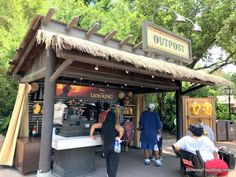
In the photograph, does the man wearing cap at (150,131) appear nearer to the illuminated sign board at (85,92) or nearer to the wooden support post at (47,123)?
the illuminated sign board at (85,92)

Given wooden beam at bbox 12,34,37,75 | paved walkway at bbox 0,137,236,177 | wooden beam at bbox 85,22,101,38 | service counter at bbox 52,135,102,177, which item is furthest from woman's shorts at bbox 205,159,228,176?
wooden beam at bbox 12,34,37,75

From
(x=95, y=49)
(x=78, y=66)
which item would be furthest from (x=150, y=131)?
(x=95, y=49)

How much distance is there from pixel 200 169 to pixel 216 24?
34.2 feet

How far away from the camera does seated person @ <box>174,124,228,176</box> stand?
13.6 ft

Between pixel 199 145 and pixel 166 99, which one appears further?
pixel 166 99

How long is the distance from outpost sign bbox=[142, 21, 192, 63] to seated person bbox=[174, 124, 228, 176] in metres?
2.53

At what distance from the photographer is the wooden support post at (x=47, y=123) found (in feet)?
13.1

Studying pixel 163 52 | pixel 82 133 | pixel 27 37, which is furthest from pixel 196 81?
pixel 27 37

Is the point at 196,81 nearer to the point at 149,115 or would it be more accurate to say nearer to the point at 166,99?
the point at 149,115

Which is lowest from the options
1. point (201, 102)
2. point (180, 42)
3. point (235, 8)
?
point (201, 102)

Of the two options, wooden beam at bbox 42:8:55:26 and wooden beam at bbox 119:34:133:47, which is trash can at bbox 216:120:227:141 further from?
wooden beam at bbox 42:8:55:26

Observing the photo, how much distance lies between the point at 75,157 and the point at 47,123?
134cm

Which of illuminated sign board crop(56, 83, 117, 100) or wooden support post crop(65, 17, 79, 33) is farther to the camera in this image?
illuminated sign board crop(56, 83, 117, 100)

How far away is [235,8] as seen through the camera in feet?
40.0
